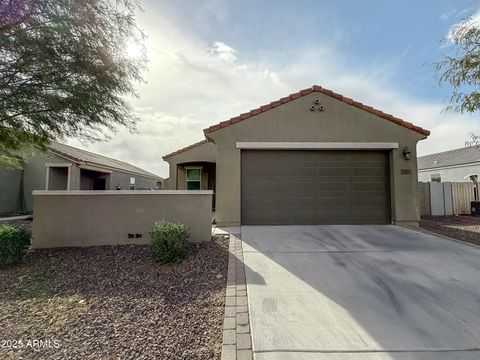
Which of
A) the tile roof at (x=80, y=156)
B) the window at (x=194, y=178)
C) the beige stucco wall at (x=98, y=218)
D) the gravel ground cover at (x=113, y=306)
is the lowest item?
the gravel ground cover at (x=113, y=306)

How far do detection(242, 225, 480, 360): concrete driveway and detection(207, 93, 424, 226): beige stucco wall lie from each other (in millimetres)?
2210

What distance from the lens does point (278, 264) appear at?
198 inches

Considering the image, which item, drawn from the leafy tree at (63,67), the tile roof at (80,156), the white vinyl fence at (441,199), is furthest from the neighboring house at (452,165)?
the tile roof at (80,156)

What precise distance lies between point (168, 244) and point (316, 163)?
5906 millimetres

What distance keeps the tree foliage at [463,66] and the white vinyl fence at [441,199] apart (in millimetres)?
6409

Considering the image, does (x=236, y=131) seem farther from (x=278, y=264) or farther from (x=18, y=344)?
(x=18, y=344)

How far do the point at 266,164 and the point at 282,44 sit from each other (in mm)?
4145

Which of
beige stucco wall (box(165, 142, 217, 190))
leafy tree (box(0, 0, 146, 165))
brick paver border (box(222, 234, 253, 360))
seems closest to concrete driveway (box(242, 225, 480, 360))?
brick paver border (box(222, 234, 253, 360))

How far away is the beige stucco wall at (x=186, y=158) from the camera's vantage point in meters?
15.6

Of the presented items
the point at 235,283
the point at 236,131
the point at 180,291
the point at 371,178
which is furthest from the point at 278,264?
the point at 371,178

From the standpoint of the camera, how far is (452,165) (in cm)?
2148

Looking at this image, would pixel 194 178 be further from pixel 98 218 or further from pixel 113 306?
pixel 113 306

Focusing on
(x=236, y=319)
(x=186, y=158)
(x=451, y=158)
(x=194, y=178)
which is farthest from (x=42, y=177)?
(x=451, y=158)

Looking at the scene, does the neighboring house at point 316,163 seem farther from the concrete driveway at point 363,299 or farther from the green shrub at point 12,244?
the green shrub at point 12,244
